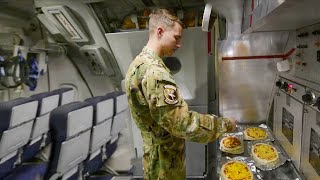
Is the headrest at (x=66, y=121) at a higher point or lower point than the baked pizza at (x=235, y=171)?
higher

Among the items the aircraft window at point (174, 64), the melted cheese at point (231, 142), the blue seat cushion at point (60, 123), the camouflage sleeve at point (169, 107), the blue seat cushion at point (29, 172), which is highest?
the aircraft window at point (174, 64)

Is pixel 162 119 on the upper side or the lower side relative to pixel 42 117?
upper

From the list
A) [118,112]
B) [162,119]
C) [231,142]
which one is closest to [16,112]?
[118,112]

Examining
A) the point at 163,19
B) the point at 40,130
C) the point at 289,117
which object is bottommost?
the point at 40,130

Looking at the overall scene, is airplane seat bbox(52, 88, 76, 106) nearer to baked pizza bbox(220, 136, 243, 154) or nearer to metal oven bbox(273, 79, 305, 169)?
baked pizza bbox(220, 136, 243, 154)

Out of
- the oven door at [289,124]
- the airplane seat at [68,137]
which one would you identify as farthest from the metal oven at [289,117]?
the airplane seat at [68,137]

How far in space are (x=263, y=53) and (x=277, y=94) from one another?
43 cm

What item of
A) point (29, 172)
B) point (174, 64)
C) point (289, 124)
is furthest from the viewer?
point (29, 172)

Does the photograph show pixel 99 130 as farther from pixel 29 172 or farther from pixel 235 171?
pixel 235 171

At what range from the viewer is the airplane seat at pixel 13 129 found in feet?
8.51

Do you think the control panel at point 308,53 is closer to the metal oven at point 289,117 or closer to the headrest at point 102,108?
the metal oven at point 289,117

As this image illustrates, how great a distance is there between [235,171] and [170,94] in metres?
0.83

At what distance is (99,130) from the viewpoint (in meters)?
3.22

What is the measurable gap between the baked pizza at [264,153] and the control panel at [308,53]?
2.10 feet
